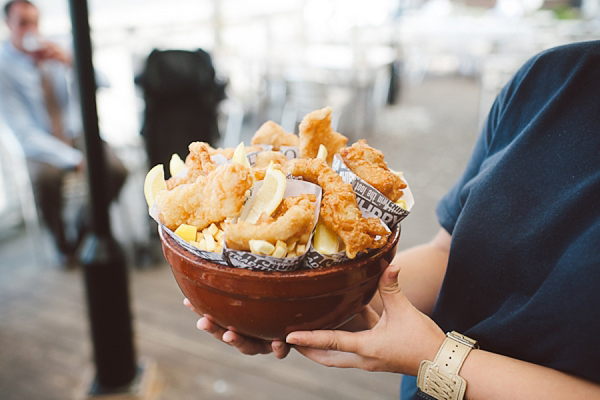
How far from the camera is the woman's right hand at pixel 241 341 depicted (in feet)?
2.75

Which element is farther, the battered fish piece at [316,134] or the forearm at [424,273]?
the forearm at [424,273]

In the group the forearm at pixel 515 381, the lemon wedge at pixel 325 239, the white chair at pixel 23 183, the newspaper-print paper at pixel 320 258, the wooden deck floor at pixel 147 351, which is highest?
the lemon wedge at pixel 325 239

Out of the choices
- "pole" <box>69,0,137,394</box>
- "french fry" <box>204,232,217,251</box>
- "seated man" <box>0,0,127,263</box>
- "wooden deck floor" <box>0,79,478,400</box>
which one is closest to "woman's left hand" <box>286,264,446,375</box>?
"french fry" <box>204,232,217,251</box>

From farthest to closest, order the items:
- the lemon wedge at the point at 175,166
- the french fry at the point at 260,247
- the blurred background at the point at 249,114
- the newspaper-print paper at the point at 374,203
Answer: the blurred background at the point at 249,114
the lemon wedge at the point at 175,166
the newspaper-print paper at the point at 374,203
the french fry at the point at 260,247

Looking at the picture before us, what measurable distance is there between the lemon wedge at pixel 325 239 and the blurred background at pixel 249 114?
1.55 m

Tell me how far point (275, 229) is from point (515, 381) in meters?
0.45

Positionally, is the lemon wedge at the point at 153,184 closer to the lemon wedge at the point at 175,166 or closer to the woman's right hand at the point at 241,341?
the lemon wedge at the point at 175,166

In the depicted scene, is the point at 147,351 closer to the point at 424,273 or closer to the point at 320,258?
the point at 424,273

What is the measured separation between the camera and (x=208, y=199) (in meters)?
0.71

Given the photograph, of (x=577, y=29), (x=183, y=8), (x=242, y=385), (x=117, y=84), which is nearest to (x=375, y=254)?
(x=242, y=385)

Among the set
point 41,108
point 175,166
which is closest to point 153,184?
point 175,166

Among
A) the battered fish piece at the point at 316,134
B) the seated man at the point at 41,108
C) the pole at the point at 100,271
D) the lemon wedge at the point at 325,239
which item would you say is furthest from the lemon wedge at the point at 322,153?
the seated man at the point at 41,108

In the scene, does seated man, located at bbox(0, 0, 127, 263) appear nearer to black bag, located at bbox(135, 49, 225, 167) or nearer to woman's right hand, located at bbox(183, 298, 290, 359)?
black bag, located at bbox(135, 49, 225, 167)

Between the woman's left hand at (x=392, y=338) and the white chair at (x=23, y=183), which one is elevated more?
the woman's left hand at (x=392, y=338)
